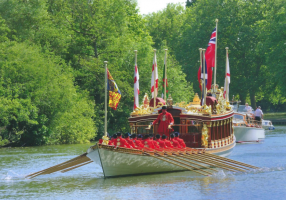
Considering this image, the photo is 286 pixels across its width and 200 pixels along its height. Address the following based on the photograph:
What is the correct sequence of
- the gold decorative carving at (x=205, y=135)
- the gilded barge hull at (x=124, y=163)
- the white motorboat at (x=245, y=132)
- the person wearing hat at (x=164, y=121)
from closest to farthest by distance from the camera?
the gilded barge hull at (x=124, y=163), the person wearing hat at (x=164, y=121), the gold decorative carving at (x=205, y=135), the white motorboat at (x=245, y=132)

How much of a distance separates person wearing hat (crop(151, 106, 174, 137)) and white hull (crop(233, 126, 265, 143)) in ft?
63.7

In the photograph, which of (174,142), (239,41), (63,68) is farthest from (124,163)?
(239,41)

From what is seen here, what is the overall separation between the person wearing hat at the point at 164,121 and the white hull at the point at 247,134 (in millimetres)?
19405

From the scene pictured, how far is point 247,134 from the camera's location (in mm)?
48219

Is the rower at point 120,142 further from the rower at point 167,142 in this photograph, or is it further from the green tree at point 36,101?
the green tree at point 36,101

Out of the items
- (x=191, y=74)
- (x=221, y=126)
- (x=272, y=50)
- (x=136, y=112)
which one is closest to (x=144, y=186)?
(x=136, y=112)

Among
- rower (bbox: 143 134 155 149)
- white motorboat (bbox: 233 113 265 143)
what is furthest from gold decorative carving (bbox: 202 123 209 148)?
white motorboat (bbox: 233 113 265 143)

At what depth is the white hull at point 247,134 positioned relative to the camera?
4771 centimetres

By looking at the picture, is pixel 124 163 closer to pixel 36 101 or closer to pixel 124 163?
pixel 124 163

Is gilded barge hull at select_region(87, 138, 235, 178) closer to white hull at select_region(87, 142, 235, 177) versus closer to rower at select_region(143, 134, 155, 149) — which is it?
white hull at select_region(87, 142, 235, 177)

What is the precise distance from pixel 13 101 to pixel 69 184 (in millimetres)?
18275

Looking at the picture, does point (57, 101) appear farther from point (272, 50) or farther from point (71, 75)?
point (272, 50)

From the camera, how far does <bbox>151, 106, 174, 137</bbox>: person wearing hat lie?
94.7ft

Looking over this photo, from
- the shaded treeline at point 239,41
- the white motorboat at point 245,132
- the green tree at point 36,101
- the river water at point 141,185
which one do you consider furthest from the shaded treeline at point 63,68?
the shaded treeline at point 239,41
